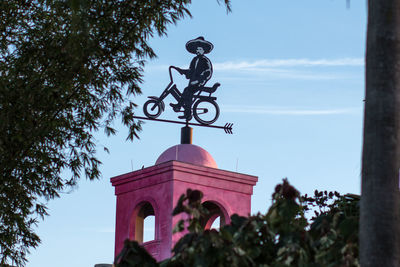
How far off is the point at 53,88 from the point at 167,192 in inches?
254

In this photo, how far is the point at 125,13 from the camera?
11.8 metres

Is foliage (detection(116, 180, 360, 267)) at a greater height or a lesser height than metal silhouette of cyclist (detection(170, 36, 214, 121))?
lesser

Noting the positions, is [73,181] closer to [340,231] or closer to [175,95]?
[175,95]

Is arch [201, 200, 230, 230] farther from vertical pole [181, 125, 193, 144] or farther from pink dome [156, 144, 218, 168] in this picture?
vertical pole [181, 125, 193, 144]

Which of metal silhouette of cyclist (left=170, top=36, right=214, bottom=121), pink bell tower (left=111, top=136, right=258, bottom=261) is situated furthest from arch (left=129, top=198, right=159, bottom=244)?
Answer: metal silhouette of cyclist (left=170, top=36, right=214, bottom=121)

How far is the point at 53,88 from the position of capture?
11.8 m

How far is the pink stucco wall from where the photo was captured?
17.4 meters

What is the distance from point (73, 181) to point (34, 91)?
6.84 feet

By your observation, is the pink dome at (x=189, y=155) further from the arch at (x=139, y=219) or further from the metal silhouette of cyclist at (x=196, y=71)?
the arch at (x=139, y=219)

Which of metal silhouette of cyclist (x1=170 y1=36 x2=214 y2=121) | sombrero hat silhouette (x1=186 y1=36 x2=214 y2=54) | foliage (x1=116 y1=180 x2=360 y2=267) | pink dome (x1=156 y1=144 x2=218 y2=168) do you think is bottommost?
foliage (x1=116 y1=180 x2=360 y2=267)

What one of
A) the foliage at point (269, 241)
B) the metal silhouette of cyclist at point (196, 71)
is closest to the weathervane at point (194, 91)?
the metal silhouette of cyclist at point (196, 71)

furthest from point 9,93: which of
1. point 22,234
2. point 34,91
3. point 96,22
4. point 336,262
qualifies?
point 336,262

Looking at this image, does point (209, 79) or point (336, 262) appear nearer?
point (336, 262)

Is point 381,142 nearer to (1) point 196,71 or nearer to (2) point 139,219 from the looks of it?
(1) point 196,71
